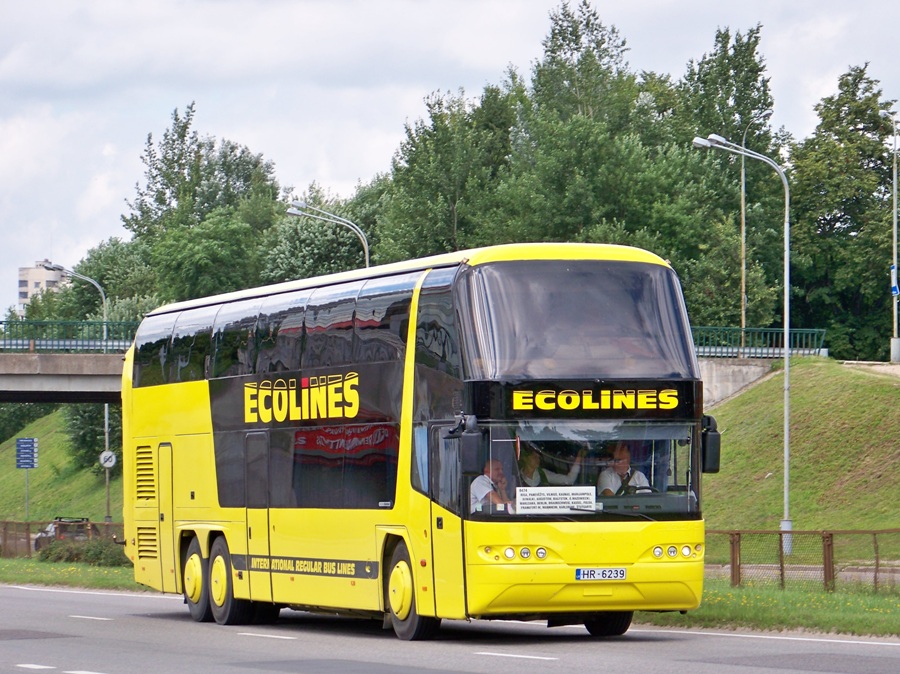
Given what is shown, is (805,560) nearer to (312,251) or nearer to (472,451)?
(472,451)

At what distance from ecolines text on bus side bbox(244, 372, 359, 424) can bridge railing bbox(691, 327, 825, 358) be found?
39937 millimetres

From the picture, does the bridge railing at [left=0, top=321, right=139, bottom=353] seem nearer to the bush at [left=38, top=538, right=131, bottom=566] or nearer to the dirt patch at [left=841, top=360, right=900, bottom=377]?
the bush at [left=38, top=538, right=131, bottom=566]

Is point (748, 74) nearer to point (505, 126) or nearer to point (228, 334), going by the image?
point (505, 126)

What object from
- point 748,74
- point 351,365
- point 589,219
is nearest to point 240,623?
point 351,365

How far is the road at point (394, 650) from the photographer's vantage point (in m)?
15.4

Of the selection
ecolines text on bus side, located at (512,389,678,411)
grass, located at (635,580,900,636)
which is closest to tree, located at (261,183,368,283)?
grass, located at (635,580,900,636)

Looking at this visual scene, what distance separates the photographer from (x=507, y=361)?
17578 mm

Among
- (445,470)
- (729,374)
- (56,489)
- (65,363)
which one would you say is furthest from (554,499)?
(56,489)

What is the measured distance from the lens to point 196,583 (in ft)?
78.8

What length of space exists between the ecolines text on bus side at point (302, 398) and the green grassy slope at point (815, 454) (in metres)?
24.1

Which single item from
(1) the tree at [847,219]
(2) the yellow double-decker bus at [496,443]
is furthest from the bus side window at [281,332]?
(1) the tree at [847,219]

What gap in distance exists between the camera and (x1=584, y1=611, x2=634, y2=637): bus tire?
1895cm

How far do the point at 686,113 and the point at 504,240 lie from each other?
16.9 meters

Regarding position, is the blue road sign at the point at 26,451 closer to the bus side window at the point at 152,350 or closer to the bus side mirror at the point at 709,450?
the bus side window at the point at 152,350
